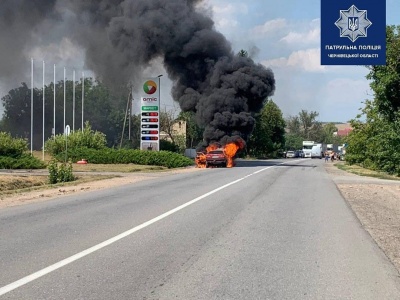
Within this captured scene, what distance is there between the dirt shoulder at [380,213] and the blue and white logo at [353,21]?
5973 mm

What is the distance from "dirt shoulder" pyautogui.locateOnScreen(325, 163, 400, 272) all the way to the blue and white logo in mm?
5973

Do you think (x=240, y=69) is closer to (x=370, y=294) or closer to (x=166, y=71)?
(x=166, y=71)

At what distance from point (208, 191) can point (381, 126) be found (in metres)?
22.3

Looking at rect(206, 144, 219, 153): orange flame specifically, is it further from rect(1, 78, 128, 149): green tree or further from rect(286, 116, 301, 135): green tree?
rect(286, 116, 301, 135): green tree

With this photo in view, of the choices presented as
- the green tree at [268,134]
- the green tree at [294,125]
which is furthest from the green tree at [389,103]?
the green tree at [294,125]

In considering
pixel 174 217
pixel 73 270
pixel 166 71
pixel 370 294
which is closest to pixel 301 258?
pixel 370 294

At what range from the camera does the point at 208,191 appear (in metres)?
21.0

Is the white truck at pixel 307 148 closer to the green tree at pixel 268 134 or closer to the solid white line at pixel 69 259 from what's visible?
the green tree at pixel 268 134

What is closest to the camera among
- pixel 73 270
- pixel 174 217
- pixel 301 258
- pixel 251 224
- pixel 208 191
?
pixel 73 270

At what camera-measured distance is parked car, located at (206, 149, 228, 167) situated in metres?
47.2

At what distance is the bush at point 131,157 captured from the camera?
48.7 m

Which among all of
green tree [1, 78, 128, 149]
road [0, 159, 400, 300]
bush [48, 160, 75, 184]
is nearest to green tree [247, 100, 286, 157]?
green tree [1, 78, 128, 149]

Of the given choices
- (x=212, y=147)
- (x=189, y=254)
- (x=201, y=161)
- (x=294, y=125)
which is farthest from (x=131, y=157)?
(x=294, y=125)

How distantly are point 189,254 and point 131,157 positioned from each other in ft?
138
